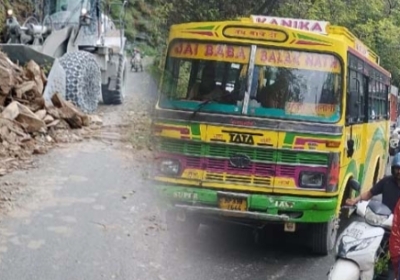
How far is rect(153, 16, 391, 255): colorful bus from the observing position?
6348mm

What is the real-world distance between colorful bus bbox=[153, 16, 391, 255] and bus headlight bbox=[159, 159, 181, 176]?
0.03 feet

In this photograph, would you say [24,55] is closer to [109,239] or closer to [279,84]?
[109,239]

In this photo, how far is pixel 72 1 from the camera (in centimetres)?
1296

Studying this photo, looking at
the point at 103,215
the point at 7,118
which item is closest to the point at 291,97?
the point at 103,215

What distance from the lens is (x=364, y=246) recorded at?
14.9ft

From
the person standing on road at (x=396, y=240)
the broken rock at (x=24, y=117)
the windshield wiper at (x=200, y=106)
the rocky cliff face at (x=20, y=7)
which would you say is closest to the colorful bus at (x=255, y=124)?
the windshield wiper at (x=200, y=106)

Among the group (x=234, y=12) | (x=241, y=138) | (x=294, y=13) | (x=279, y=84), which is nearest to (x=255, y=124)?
(x=241, y=138)

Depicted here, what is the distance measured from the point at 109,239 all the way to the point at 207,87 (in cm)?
191

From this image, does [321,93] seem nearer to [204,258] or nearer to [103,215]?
[204,258]

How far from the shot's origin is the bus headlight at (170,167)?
6.61 meters

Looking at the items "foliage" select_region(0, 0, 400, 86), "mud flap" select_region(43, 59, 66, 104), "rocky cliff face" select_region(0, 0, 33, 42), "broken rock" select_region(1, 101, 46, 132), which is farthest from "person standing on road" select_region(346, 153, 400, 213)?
"rocky cliff face" select_region(0, 0, 33, 42)

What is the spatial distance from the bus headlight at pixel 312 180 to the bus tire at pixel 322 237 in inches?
23.4

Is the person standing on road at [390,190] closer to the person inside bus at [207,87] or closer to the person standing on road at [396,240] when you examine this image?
the person standing on road at [396,240]

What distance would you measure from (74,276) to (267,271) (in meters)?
2.04
